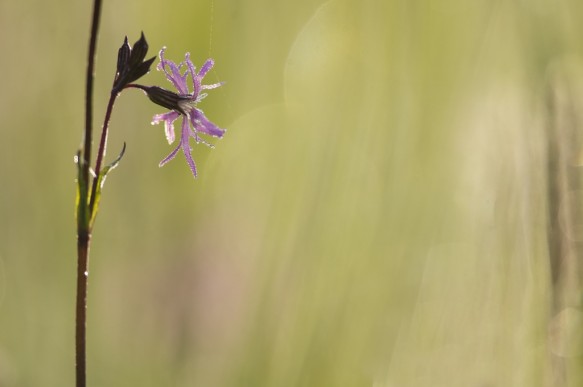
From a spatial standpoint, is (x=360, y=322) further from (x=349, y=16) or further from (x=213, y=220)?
(x=349, y=16)

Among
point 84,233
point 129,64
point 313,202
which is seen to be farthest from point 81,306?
point 313,202

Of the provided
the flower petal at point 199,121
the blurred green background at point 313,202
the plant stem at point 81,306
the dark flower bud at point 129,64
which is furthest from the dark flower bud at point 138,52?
the blurred green background at point 313,202

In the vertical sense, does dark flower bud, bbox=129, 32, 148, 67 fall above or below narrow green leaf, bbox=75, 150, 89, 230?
above

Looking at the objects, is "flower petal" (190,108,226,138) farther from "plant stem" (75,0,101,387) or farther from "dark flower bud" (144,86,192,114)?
"plant stem" (75,0,101,387)

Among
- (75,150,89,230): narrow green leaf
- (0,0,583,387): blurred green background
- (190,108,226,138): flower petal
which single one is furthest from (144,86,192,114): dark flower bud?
(0,0,583,387): blurred green background

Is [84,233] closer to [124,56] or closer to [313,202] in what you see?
[124,56]

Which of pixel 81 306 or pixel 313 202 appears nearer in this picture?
pixel 81 306
